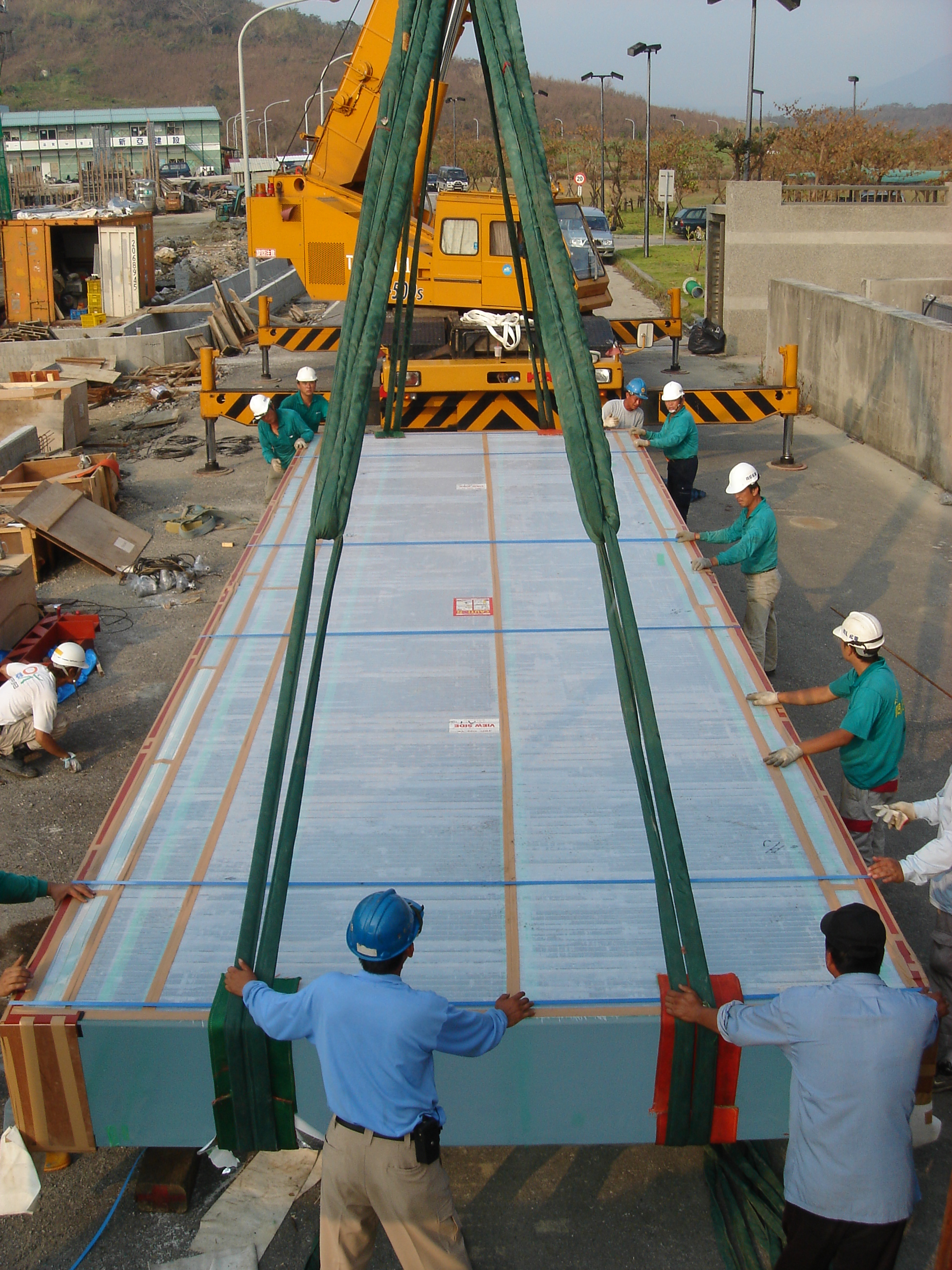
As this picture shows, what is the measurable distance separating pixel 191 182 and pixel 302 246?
54.3 metres

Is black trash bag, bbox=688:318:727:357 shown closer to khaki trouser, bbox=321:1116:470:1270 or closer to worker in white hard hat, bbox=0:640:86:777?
worker in white hard hat, bbox=0:640:86:777

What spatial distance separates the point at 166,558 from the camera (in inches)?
419

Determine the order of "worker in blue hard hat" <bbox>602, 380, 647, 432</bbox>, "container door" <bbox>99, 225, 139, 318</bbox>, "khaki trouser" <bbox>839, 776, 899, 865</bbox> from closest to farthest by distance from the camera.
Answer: "khaki trouser" <bbox>839, 776, 899, 865</bbox>
"worker in blue hard hat" <bbox>602, 380, 647, 432</bbox>
"container door" <bbox>99, 225, 139, 318</bbox>

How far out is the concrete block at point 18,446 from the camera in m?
12.9

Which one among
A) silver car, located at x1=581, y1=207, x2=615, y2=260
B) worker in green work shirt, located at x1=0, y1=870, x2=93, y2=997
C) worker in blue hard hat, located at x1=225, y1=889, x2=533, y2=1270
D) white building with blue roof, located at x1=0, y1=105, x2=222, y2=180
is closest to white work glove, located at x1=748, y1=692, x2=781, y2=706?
worker in blue hard hat, located at x1=225, y1=889, x2=533, y2=1270

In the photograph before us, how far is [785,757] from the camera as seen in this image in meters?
4.69

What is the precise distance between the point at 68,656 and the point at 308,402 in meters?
4.21

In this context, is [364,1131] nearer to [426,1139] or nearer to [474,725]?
[426,1139]

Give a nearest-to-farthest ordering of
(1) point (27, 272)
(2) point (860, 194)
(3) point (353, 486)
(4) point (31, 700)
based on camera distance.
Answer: (3) point (353, 486) → (4) point (31, 700) → (2) point (860, 194) → (1) point (27, 272)

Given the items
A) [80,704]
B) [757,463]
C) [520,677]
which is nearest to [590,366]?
[520,677]

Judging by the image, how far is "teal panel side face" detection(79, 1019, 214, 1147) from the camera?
335cm

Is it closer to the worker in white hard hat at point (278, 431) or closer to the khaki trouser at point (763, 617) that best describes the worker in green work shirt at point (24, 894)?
the khaki trouser at point (763, 617)

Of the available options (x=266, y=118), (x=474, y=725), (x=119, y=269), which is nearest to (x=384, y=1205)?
(x=474, y=725)

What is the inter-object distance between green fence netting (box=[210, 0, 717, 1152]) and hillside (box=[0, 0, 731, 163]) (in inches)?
4655
